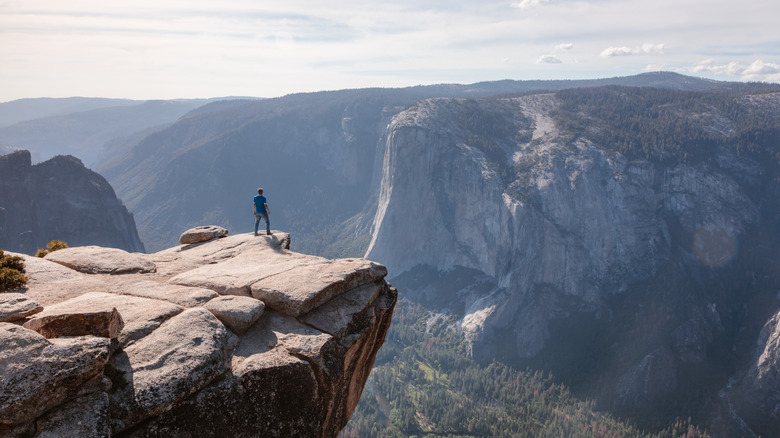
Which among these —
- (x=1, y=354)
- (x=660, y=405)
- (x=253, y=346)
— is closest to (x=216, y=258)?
(x=253, y=346)

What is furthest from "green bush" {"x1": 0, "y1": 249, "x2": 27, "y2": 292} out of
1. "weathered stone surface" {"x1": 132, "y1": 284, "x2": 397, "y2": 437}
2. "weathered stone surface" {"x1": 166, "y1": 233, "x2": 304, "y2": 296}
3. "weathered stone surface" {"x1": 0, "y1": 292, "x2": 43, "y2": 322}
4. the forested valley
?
the forested valley

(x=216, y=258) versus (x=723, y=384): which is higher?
(x=216, y=258)

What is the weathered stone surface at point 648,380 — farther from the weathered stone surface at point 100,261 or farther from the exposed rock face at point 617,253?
the weathered stone surface at point 100,261

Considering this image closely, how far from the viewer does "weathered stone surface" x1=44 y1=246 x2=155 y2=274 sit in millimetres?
20328

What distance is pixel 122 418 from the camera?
1069 centimetres

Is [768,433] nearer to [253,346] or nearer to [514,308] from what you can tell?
[514,308]

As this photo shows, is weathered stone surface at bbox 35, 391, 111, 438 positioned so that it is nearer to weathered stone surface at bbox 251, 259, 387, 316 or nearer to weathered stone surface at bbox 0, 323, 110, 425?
weathered stone surface at bbox 0, 323, 110, 425

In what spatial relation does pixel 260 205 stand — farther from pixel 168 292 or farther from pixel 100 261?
pixel 168 292

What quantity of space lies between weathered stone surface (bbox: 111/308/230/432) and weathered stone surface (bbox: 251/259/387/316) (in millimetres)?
3104

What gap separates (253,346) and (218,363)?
78.8 inches

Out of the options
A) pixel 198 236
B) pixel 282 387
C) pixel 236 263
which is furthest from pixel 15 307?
pixel 198 236

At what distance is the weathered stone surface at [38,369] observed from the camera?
928 centimetres

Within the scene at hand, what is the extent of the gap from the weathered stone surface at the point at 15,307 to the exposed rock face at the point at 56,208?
389 ft

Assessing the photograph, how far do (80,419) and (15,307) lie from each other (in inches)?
206
